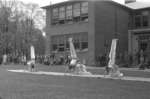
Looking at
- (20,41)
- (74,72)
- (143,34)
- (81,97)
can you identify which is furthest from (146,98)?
(20,41)

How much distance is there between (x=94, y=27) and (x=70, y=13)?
15.8ft

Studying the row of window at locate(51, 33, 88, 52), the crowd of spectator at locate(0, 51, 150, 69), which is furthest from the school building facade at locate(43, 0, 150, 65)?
the crowd of spectator at locate(0, 51, 150, 69)

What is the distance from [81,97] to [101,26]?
1077 inches

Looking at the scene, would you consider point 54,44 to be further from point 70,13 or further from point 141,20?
point 141,20

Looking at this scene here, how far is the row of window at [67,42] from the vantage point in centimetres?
3750

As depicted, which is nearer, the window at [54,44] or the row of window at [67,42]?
the row of window at [67,42]

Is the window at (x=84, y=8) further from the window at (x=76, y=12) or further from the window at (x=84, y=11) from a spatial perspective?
the window at (x=76, y=12)

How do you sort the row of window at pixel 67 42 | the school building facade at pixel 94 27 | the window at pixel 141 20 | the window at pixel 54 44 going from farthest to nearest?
the window at pixel 54 44 < the window at pixel 141 20 < the row of window at pixel 67 42 < the school building facade at pixel 94 27

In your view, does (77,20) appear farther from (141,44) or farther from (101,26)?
(141,44)

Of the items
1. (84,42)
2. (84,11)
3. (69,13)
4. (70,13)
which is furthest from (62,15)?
(84,42)

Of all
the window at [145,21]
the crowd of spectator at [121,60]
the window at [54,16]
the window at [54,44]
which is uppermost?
the window at [54,16]

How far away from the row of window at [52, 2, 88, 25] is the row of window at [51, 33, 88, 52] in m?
2.02

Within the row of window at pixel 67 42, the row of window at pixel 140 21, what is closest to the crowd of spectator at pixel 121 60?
the row of window at pixel 67 42

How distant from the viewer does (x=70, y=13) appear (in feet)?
128
